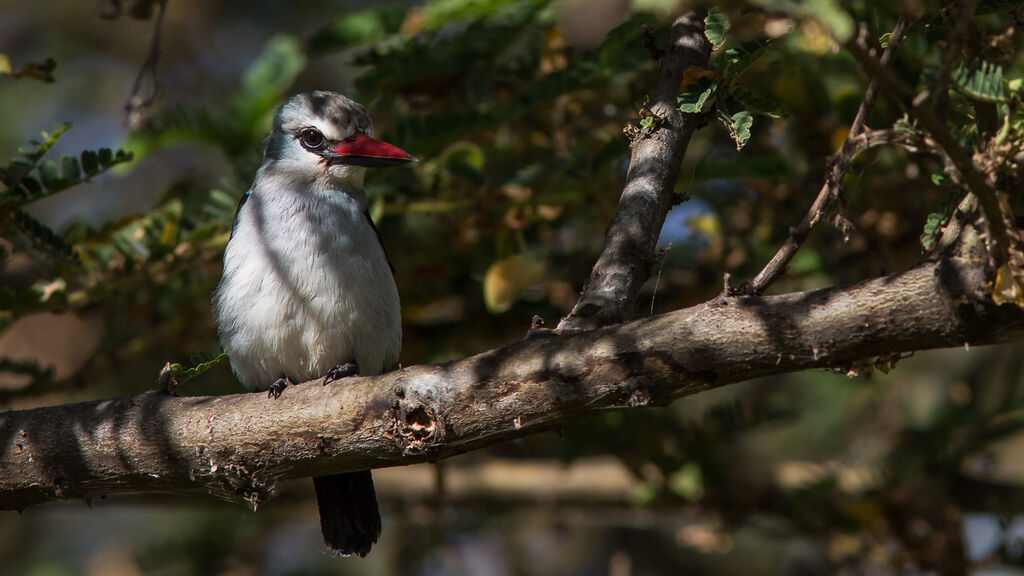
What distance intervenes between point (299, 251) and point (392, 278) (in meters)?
0.39

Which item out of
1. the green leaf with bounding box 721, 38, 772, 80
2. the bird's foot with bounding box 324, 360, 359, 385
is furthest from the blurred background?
the bird's foot with bounding box 324, 360, 359, 385

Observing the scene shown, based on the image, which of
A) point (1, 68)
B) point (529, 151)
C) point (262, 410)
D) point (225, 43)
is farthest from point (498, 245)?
point (225, 43)

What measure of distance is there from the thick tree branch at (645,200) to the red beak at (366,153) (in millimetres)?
977

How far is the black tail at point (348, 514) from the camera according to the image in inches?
141

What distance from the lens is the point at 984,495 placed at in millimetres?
4527

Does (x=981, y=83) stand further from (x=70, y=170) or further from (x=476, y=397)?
(x=70, y=170)

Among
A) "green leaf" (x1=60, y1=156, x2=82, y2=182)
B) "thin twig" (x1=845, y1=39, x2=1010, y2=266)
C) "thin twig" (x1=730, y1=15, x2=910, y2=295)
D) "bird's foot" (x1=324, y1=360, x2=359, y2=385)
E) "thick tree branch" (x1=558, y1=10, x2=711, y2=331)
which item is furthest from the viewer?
"bird's foot" (x1=324, y1=360, x2=359, y2=385)

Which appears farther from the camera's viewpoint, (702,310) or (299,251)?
(299,251)

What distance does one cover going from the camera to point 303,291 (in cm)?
358

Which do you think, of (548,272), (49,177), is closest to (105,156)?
(49,177)

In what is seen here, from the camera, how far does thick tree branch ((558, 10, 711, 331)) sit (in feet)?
8.07

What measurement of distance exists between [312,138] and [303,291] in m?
0.77

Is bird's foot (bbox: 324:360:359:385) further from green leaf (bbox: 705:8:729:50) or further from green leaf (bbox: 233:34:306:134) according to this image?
green leaf (bbox: 705:8:729:50)

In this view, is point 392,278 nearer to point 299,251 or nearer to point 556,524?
point 299,251
